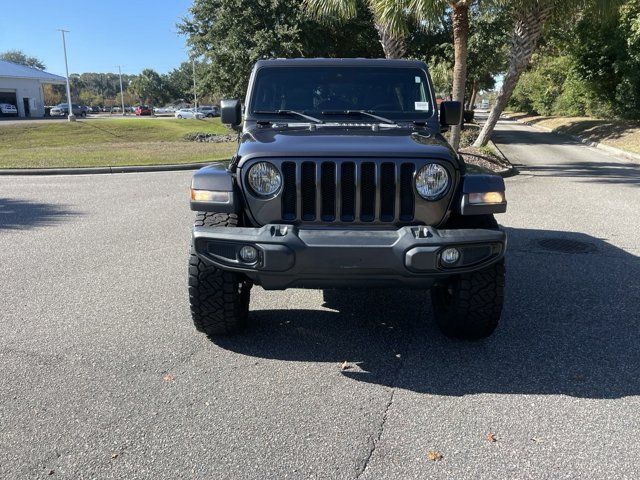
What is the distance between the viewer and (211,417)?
9.73 ft

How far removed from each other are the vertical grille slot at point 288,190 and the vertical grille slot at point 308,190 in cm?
6

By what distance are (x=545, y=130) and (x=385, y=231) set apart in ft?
110

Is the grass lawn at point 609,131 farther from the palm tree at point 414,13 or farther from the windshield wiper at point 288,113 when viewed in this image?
the windshield wiper at point 288,113

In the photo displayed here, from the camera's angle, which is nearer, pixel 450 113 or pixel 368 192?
pixel 368 192

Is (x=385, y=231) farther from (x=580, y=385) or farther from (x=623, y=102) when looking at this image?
(x=623, y=102)

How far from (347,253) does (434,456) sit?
1151 millimetres

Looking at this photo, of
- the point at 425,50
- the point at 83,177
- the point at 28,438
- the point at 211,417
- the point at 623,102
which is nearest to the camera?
the point at 28,438

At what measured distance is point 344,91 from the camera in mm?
4633

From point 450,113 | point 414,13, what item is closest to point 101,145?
point 414,13

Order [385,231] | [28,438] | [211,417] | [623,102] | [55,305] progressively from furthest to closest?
[623,102] → [55,305] → [385,231] → [211,417] → [28,438]

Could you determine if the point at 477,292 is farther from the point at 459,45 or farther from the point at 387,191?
the point at 459,45

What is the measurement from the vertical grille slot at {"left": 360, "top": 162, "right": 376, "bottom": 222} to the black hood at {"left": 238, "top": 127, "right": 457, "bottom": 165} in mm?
86

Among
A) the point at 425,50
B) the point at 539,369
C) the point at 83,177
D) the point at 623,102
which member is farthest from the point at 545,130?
the point at 539,369

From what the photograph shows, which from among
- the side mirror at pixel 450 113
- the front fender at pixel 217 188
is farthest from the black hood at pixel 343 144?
the side mirror at pixel 450 113
